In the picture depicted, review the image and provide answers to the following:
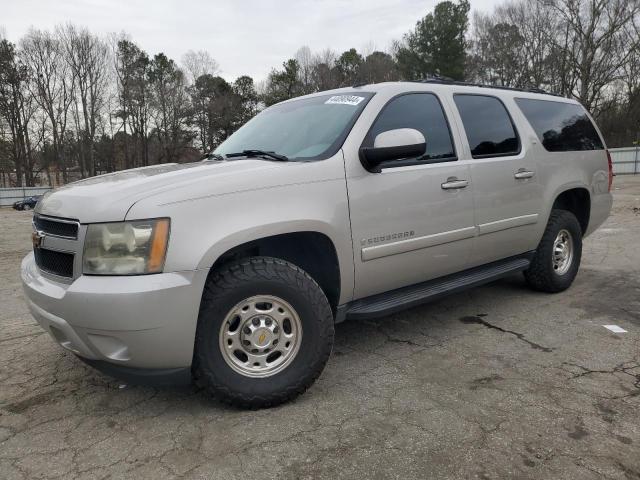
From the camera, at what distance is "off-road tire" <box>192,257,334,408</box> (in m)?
2.47

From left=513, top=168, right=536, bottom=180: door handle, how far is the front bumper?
273 centimetres

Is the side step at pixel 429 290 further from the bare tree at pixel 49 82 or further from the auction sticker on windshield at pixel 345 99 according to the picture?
the bare tree at pixel 49 82

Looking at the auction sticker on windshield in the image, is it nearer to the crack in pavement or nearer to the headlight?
the headlight

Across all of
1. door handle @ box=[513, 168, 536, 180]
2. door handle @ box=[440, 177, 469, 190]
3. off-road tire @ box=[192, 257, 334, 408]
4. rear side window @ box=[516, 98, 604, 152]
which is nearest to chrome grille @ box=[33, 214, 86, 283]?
off-road tire @ box=[192, 257, 334, 408]

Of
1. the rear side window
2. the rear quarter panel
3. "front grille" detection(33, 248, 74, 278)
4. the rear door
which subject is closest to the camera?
"front grille" detection(33, 248, 74, 278)

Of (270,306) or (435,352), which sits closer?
(270,306)

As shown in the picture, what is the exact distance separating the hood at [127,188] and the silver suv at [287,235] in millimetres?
10

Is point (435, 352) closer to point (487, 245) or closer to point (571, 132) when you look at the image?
point (487, 245)

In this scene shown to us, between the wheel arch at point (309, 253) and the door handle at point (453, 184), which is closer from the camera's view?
the wheel arch at point (309, 253)

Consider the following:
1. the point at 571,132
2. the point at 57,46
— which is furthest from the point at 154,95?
the point at 571,132

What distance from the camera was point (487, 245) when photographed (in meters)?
3.79

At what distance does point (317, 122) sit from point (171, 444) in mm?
2135

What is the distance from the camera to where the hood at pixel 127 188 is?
2.36 metres

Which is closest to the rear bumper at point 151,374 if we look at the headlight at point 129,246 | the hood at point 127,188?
the headlight at point 129,246
